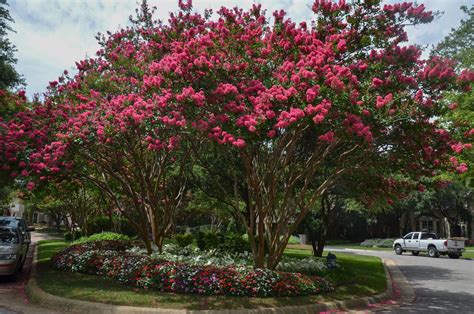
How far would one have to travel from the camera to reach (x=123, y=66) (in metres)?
13.0

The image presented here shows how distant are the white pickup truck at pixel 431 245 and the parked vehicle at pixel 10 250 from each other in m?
24.2

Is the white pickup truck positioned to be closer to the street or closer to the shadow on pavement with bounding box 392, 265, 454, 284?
the shadow on pavement with bounding box 392, 265, 454, 284

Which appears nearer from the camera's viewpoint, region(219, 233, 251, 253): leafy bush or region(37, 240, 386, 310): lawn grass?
region(37, 240, 386, 310): lawn grass

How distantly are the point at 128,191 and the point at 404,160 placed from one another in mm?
8505

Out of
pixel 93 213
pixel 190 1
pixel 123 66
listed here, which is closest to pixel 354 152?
pixel 190 1

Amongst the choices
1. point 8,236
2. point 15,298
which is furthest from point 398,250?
point 15,298

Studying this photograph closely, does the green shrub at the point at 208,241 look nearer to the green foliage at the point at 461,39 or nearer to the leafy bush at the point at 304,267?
the leafy bush at the point at 304,267

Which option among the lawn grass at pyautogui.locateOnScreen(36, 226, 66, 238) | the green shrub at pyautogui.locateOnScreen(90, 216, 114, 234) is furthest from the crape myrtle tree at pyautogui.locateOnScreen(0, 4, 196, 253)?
the lawn grass at pyautogui.locateOnScreen(36, 226, 66, 238)

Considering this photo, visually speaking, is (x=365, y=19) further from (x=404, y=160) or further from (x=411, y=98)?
(x=404, y=160)

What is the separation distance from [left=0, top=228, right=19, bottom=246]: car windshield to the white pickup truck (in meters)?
24.3

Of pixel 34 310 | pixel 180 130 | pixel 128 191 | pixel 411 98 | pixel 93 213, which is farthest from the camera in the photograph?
pixel 93 213

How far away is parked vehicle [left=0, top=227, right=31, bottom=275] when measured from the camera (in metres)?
10.9

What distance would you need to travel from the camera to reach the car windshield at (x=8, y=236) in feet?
37.6

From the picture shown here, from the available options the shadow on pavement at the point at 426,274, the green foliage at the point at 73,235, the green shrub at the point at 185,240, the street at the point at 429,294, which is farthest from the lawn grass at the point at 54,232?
the shadow on pavement at the point at 426,274
